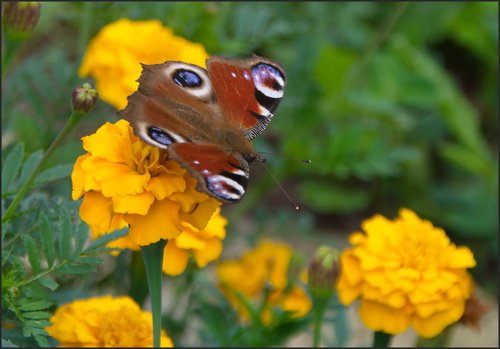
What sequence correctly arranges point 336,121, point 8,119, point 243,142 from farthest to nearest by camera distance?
point 336,121
point 8,119
point 243,142

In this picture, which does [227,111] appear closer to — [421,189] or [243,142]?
[243,142]

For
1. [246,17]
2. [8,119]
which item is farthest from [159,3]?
[8,119]

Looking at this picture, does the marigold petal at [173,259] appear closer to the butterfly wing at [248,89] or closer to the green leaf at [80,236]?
the green leaf at [80,236]

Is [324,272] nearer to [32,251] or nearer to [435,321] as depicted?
[435,321]

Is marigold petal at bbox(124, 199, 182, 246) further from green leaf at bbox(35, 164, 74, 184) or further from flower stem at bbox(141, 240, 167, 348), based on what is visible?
Answer: green leaf at bbox(35, 164, 74, 184)

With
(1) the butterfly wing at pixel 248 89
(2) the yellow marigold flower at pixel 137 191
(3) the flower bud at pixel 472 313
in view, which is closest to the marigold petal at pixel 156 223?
(2) the yellow marigold flower at pixel 137 191

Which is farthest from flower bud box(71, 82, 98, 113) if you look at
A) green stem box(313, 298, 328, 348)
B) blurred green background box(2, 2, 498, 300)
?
blurred green background box(2, 2, 498, 300)
